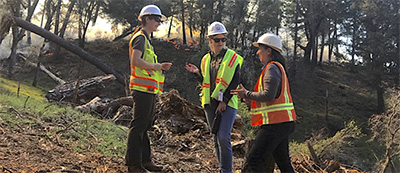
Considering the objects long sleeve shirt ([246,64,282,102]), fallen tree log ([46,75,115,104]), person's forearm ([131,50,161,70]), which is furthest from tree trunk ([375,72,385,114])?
person's forearm ([131,50,161,70])

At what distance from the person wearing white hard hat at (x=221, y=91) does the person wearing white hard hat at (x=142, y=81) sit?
0.55 m

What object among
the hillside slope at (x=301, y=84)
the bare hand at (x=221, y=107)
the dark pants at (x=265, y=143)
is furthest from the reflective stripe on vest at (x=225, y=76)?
the hillside slope at (x=301, y=84)

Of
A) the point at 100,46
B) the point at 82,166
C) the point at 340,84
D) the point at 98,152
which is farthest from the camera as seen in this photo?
the point at 340,84

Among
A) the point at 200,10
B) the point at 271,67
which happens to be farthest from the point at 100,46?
the point at 271,67

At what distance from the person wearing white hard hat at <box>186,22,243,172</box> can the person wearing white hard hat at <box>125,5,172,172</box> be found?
0.55 metres

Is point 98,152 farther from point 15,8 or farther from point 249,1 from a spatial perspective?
point 249,1

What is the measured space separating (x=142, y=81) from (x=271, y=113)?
1560 mm

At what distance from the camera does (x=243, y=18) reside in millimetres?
33156

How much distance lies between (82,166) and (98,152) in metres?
0.99

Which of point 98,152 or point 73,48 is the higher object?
point 73,48

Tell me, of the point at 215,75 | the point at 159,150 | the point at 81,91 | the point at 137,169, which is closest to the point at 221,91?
the point at 215,75

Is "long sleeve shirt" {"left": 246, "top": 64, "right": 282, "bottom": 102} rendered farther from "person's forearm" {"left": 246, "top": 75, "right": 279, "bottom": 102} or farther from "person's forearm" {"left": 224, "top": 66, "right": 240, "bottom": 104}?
"person's forearm" {"left": 224, "top": 66, "right": 240, "bottom": 104}

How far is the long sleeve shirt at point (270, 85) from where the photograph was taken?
3785 millimetres

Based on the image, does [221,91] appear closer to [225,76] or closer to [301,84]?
[225,76]
